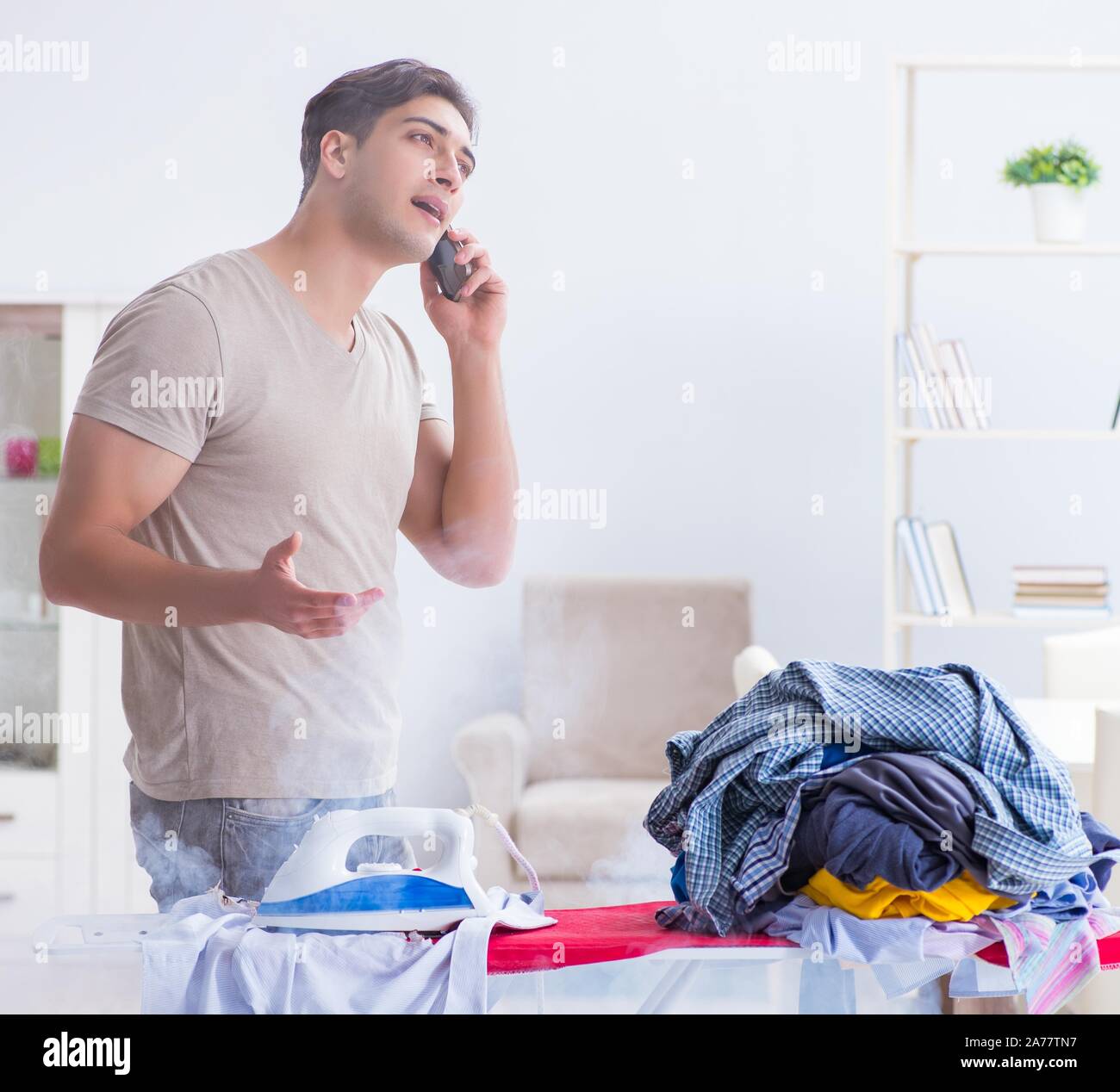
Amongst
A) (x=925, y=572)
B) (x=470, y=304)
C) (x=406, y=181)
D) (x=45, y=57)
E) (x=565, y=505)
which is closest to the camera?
(x=406, y=181)

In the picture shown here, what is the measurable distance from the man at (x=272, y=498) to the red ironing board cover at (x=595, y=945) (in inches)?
20.5

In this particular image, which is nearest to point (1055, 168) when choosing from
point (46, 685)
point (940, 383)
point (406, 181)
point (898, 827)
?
point (940, 383)

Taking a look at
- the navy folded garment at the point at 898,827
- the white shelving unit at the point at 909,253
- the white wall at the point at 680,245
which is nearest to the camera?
the navy folded garment at the point at 898,827

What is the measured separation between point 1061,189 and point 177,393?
1.78 metres

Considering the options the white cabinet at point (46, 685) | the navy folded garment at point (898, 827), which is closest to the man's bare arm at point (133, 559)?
the white cabinet at point (46, 685)

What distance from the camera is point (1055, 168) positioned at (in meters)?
2.45

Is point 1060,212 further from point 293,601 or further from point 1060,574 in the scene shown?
point 293,601

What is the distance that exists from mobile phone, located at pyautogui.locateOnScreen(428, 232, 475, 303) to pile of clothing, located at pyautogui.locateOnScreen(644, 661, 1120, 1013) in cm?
83

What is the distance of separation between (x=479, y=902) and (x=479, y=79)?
1318 millimetres

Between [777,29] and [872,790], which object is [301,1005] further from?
[777,29]

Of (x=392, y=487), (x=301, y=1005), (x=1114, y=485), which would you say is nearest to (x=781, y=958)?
(x=301, y=1005)

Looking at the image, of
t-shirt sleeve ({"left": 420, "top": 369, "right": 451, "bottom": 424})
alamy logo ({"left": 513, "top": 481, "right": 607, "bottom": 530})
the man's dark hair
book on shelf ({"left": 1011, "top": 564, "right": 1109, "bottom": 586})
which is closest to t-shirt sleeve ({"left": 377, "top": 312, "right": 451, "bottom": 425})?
t-shirt sleeve ({"left": 420, "top": 369, "right": 451, "bottom": 424})

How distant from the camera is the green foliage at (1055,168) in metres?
2.44
